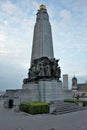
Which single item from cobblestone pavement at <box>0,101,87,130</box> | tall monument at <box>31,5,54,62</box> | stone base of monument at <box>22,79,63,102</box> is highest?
tall monument at <box>31,5,54,62</box>

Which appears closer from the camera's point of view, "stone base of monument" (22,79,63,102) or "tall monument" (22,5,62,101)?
"stone base of monument" (22,79,63,102)

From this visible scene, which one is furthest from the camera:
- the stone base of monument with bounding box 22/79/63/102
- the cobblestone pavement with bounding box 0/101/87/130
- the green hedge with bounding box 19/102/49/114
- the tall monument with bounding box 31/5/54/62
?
the tall monument with bounding box 31/5/54/62

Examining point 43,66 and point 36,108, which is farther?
point 43,66

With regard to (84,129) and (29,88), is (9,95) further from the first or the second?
(84,129)

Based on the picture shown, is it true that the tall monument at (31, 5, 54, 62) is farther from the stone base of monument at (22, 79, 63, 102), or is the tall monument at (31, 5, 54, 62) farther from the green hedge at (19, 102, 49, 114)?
the green hedge at (19, 102, 49, 114)

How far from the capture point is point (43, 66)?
743 inches

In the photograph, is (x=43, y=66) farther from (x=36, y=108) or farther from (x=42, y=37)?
(x=36, y=108)

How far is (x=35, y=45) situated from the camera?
2098 cm

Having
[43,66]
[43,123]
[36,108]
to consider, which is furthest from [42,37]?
[43,123]

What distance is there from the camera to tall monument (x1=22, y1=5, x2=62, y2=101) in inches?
734

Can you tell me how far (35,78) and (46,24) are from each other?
7335 millimetres

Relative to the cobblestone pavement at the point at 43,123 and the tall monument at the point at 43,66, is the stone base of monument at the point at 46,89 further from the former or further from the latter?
the cobblestone pavement at the point at 43,123

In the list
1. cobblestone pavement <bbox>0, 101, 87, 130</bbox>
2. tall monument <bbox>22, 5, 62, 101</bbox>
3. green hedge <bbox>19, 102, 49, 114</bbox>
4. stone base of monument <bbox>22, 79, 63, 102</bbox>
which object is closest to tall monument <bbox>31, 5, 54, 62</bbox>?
tall monument <bbox>22, 5, 62, 101</bbox>

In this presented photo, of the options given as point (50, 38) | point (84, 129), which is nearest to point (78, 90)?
point (50, 38)
